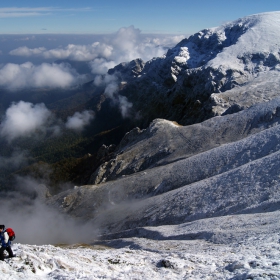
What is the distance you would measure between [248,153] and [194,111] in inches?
2581

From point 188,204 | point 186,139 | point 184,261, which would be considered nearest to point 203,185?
point 188,204

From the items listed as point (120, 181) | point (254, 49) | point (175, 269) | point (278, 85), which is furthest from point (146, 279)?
point (254, 49)

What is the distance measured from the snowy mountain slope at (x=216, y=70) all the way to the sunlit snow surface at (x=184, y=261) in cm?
6565

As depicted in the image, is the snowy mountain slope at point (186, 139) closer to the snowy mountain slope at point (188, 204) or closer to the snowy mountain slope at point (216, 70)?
the snowy mountain slope at point (188, 204)

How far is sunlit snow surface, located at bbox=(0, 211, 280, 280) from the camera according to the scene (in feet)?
52.7

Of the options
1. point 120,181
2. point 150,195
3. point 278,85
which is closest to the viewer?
point 150,195

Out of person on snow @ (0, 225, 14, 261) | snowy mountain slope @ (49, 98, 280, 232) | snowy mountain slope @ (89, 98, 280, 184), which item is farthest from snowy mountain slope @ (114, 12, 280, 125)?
person on snow @ (0, 225, 14, 261)

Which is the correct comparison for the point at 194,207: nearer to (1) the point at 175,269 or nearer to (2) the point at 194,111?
(1) the point at 175,269

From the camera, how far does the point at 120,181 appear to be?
60.3m

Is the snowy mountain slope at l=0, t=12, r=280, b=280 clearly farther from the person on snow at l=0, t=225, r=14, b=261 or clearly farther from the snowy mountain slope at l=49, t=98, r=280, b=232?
the person on snow at l=0, t=225, r=14, b=261

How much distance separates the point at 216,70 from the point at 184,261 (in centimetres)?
12298

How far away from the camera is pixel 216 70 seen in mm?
130000

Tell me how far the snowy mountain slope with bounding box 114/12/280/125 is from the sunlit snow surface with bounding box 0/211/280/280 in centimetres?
6565

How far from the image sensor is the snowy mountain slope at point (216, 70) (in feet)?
336
